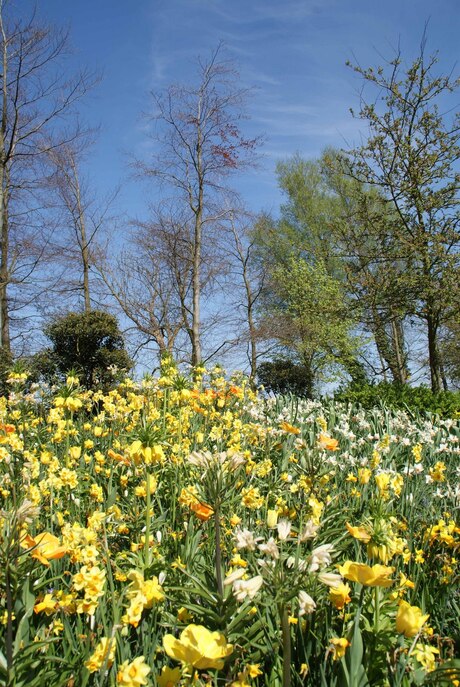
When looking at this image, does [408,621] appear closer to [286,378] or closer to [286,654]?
[286,654]

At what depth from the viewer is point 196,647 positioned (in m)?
0.89

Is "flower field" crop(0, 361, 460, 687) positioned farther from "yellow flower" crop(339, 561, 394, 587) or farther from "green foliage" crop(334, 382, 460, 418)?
"green foliage" crop(334, 382, 460, 418)

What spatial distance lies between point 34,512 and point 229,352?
17817 millimetres

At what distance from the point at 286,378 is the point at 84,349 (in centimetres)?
748

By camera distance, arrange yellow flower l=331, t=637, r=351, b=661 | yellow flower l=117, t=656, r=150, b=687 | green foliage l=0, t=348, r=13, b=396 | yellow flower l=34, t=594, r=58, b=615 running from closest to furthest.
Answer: yellow flower l=117, t=656, r=150, b=687, yellow flower l=331, t=637, r=351, b=661, yellow flower l=34, t=594, r=58, b=615, green foliage l=0, t=348, r=13, b=396

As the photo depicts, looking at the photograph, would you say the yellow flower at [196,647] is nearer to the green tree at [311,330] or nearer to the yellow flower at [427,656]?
the yellow flower at [427,656]

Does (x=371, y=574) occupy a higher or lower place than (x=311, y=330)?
lower

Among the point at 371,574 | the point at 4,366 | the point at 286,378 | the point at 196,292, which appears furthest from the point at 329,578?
the point at 286,378

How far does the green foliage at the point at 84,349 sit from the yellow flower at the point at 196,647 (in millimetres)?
10234

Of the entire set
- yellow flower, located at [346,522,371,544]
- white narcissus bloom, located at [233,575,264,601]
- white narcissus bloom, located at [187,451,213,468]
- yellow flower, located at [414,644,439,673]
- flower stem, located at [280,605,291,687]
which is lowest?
yellow flower, located at [414,644,439,673]

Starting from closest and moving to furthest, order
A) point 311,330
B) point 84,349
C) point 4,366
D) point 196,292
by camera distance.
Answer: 1. point 4,366
2. point 84,349
3. point 196,292
4. point 311,330

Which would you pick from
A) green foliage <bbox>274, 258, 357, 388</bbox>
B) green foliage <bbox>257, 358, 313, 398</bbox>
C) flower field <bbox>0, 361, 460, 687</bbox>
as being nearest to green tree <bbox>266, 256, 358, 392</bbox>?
green foliage <bbox>274, 258, 357, 388</bbox>

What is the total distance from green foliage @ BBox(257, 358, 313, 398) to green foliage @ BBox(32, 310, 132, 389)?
6344mm

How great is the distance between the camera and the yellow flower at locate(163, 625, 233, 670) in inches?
35.2
